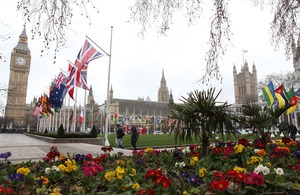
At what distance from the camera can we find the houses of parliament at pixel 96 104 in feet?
298

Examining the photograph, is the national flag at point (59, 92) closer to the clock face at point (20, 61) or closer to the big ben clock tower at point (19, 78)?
the big ben clock tower at point (19, 78)

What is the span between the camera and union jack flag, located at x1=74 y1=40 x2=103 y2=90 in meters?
18.3

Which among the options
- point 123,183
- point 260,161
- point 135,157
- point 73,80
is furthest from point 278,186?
point 73,80

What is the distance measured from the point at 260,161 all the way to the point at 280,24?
447 centimetres

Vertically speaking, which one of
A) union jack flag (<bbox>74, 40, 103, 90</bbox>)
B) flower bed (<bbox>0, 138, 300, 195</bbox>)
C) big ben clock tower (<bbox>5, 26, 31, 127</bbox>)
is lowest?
flower bed (<bbox>0, 138, 300, 195</bbox>)

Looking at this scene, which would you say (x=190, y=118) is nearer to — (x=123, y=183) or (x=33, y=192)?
(x=123, y=183)

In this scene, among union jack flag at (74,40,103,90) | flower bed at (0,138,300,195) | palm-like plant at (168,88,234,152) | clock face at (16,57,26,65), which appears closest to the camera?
flower bed at (0,138,300,195)

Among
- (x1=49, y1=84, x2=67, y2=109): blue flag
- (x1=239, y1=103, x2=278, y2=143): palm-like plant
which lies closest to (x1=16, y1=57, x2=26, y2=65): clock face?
(x1=49, y1=84, x2=67, y2=109): blue flag

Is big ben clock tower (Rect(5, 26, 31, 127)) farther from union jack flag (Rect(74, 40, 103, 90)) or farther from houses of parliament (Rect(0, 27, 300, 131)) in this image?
union jack flag (Rect(74, 40, 103, 90))

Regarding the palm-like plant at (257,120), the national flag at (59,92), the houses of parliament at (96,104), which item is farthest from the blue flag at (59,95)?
the houses of parliament at (96,104)

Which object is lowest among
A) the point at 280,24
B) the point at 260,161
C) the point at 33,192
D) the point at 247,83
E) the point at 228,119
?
the point at 33,192

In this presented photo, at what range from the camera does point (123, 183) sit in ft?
11.8

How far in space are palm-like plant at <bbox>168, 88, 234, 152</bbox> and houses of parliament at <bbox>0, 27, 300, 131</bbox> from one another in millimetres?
72897

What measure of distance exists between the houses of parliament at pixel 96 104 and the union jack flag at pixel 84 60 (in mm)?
58499
